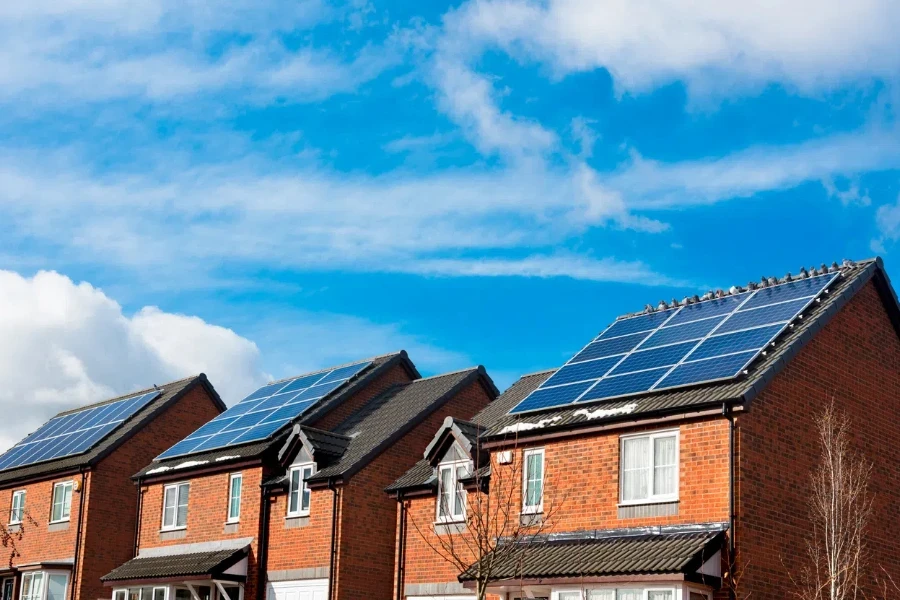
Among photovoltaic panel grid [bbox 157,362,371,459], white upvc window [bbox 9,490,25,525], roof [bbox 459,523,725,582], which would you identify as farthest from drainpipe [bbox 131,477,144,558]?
roof [bbox 459,523,725,582]

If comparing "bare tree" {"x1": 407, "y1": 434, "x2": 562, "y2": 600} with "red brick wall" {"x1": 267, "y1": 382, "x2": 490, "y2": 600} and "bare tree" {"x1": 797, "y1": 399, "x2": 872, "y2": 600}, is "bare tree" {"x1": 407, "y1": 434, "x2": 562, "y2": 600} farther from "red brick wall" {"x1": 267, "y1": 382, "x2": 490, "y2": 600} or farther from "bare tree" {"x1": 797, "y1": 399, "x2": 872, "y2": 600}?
"bare tree" {"x1": 797, "y1": 399, "x2": 872, "y2": 600}

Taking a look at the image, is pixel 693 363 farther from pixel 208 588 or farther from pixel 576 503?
pixel 208 588

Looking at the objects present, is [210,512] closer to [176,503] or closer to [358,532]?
[176,503]

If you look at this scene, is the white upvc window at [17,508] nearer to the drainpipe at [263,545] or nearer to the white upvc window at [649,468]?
the drainpipe at [263,545]

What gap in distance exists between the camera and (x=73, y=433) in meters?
48.6

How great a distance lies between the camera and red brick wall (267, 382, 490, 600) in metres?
33.2

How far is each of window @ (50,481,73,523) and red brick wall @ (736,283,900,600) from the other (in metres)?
29.4

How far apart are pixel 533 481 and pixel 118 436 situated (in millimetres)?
22756

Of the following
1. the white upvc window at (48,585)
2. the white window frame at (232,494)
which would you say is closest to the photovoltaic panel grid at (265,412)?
the white window frame at (232,494)

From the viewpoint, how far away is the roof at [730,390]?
23953 millimetres

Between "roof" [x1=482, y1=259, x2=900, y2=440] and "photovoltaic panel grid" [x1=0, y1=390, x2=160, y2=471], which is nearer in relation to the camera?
"roof" [x1=482, y1=259, x2=900, y2=440]

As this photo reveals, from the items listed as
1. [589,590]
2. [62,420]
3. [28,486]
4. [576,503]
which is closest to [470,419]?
[576,503]

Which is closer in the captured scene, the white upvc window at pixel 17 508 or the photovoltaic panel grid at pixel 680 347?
the photovoltaic panel grid at pixel 680 347

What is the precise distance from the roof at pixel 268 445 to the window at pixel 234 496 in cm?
66
